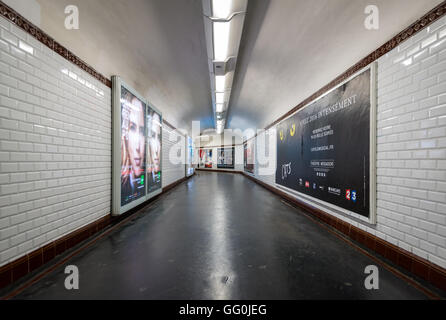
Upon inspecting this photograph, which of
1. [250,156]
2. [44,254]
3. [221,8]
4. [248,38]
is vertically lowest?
[44,254]

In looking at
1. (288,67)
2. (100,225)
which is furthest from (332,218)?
(100,225)

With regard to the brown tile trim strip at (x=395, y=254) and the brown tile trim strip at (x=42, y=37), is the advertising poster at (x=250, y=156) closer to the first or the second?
the brown tile trim strip at (x=395, y=254)

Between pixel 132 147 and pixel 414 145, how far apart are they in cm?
435

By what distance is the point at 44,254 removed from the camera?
1.77 m

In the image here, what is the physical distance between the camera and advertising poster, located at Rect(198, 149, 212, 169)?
1579 centimetres

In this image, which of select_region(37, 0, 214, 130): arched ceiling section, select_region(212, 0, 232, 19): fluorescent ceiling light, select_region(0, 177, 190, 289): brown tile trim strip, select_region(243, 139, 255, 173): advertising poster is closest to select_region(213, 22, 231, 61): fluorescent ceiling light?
select_region(212, 0, 232, 19): fluorescent ceiling light

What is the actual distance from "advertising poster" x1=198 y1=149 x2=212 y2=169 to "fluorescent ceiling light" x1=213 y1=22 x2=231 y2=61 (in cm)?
1230

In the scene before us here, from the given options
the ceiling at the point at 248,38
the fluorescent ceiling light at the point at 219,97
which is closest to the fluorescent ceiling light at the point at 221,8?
the ceiling at the point at 248,38

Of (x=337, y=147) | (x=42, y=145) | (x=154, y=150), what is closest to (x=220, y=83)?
(x=154, y=150)

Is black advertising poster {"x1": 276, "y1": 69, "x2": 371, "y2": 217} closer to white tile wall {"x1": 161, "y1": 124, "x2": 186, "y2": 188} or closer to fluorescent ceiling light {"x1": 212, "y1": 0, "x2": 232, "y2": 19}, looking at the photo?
fluorescent ceiling light {"x1": 212, "y1": 0, "x2": 232, "y2": 19}

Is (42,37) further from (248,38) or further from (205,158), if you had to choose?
(205,158)

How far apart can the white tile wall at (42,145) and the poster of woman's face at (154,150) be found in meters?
1.73
